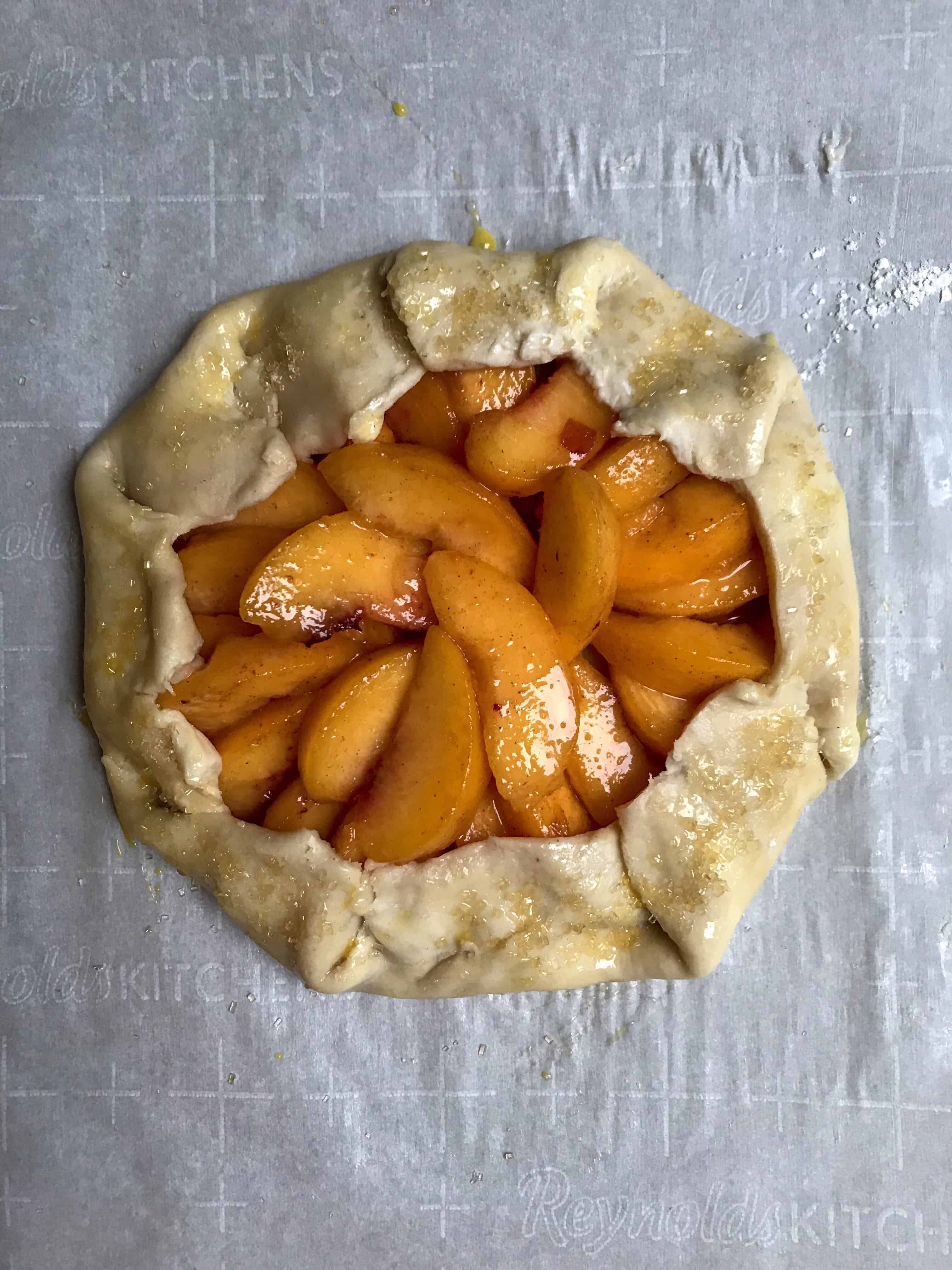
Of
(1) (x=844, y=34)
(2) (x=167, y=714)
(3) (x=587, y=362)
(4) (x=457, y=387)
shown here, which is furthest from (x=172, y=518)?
(1) (x=844, y=34)

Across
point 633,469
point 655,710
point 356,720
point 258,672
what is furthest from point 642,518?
point 258,672

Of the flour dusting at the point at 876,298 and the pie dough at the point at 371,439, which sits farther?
the flour dusting at the point at 876,298

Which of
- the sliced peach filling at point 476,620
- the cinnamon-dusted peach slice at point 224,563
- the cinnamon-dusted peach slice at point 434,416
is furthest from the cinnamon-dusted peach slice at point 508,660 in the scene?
the cinnamon-dusted peach slice at point 224,563

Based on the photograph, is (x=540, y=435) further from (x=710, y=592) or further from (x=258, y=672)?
(x=258, y=672)

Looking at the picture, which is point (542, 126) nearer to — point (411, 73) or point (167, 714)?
point (411, 73)

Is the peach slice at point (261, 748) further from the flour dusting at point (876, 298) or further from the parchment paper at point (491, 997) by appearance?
the flour dusting at point (876, 298)

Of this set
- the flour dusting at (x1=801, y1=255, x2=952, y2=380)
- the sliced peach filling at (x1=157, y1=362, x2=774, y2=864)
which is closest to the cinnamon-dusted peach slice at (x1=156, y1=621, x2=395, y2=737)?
the sliced peach filling at (x1=157, y1=362, x2=774, y2=864)
